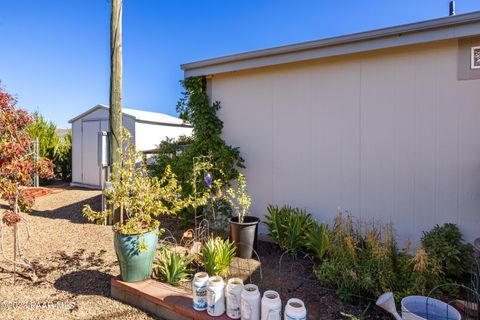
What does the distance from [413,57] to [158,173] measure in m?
4.32

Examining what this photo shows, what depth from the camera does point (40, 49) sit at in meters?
7.61

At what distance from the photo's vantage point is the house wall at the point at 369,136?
3197 mm

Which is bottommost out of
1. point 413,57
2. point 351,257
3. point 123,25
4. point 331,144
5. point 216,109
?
point 351,257

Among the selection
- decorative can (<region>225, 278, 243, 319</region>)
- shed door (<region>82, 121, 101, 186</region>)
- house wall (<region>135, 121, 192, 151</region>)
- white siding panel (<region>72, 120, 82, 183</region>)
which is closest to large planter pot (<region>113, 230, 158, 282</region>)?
decorative can (<region>225, 278, 243, 319</region>)

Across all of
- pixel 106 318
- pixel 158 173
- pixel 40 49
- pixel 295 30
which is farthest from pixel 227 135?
pixel 40 49

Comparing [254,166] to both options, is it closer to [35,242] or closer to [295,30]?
[35,242]

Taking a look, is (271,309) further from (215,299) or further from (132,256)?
(132,256)

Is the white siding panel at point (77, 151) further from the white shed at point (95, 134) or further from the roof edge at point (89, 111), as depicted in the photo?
the roof edge at point (89, 111)

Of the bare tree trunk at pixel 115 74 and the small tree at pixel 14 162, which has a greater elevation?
the bare tree trunk at pixel 115 74

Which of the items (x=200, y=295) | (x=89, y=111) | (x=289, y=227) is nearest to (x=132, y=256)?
(x=200, y=295)

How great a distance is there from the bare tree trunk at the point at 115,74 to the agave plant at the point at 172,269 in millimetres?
2401

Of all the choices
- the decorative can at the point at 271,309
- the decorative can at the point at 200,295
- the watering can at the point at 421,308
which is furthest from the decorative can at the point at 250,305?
the watering can at the point at 421,308

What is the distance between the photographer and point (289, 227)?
3.72 metres

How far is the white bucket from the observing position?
1946mm
